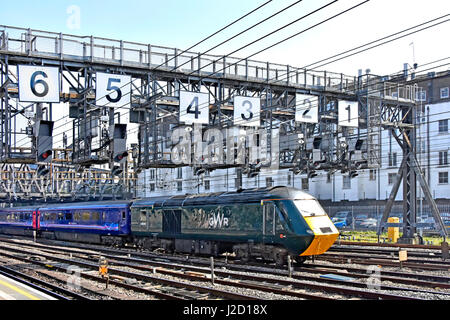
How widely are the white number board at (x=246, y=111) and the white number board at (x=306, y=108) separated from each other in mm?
2822

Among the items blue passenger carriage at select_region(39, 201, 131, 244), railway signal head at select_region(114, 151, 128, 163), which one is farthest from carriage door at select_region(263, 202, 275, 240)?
blue passenger carriage at select_region(39, 201, 131, 244)

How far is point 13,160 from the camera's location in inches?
968

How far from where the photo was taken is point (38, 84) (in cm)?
2441

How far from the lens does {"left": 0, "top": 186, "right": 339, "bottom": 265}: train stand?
20.0 metres

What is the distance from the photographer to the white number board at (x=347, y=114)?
104 ft

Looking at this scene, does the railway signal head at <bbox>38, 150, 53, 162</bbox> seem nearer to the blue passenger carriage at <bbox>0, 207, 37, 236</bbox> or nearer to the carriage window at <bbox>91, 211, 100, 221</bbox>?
the carriage window at <bbox>91, 211, 100, 221</bbox>

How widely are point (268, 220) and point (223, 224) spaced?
2812 millimetres

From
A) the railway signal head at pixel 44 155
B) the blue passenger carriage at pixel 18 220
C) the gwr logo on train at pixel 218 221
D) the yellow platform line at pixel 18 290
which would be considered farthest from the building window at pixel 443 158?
the yellow platform line at pixel 18 290

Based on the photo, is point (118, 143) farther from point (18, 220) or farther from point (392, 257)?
point (18, 220)

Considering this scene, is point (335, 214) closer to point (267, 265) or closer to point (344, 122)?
point (344, 122)

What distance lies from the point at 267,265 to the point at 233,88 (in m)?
12.2

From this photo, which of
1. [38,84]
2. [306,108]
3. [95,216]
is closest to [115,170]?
[38,84]

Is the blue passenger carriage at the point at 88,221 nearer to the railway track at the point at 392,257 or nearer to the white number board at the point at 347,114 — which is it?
the railway track at the point at 392,257

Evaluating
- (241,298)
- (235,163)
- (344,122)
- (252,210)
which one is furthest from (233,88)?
(241,298)
